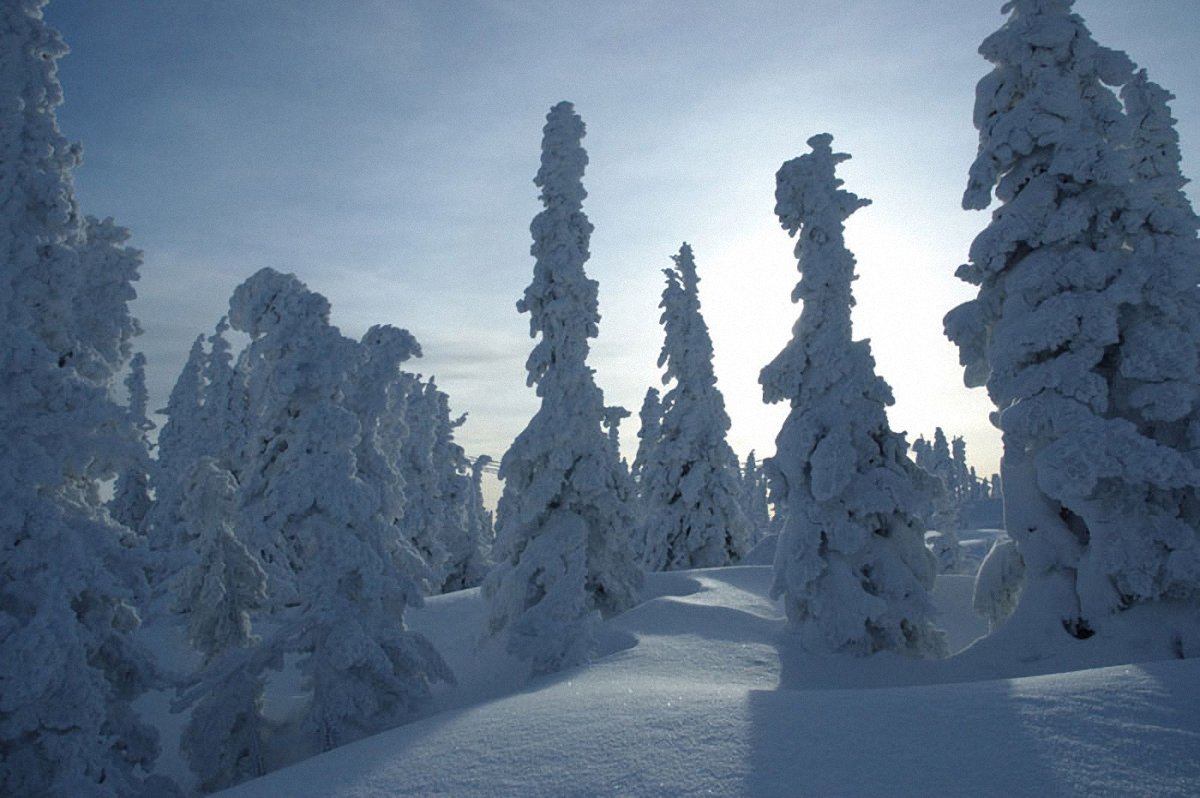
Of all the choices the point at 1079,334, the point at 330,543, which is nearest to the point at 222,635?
the point at 330,543

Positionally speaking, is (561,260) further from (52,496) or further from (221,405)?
(221,405)

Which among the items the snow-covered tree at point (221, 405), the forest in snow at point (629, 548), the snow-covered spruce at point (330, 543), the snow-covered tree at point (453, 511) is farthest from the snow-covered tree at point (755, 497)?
the snow-covered spruce at point (330, 543)

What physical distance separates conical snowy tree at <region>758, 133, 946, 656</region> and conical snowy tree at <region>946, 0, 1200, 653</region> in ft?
7.64

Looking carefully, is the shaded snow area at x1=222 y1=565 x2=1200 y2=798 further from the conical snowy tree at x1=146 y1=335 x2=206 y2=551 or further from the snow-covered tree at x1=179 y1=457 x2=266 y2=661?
the conical snowy tree at x1=146 y1=335 x2=206 y2=551

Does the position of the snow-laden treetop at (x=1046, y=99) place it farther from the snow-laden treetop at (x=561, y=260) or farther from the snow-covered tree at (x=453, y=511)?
the snow-covered tree at (x=453, y=511)

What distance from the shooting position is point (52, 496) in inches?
412

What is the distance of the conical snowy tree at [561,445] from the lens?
19.2m

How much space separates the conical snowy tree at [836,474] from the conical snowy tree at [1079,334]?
91.6 inches

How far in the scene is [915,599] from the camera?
591 inches

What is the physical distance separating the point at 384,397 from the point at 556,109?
10587mm

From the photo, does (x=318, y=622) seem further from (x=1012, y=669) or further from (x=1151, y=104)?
(x=1151, y=104)

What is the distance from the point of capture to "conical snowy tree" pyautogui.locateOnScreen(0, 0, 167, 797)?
916 cm

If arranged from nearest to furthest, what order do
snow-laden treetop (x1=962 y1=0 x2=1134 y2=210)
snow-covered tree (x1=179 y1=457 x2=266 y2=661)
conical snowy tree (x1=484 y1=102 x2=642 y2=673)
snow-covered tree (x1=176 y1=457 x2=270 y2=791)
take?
snow-covered tree (x1=176 y1=457 x2=270 y2=791) → snow-laden treetop (x1=962 y1=0 x2=1134 y2=210) → snow-covered tree (x1=179 y1=457 x2=266 y2=661) → conical snowy tree (x1=484 y1=102 x2=642 y2=673)

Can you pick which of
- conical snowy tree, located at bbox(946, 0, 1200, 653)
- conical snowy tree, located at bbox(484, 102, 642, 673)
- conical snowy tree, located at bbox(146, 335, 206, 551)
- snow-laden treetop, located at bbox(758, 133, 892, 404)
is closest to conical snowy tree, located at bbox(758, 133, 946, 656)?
snow-laden treetop, located at bbox(758, 133, 892, 404)
